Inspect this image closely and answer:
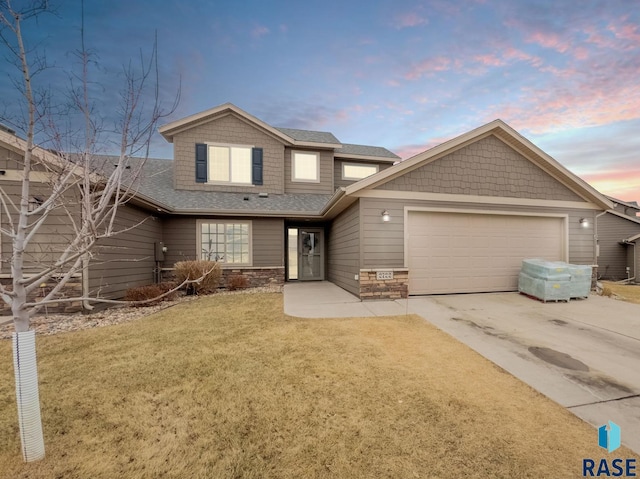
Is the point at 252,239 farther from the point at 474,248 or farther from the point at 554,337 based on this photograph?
the point at 554,337

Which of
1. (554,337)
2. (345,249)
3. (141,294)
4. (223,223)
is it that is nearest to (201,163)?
(223,223)

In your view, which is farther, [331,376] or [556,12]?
[556,12]

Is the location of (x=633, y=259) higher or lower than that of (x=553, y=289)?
higher

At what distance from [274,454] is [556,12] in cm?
1203

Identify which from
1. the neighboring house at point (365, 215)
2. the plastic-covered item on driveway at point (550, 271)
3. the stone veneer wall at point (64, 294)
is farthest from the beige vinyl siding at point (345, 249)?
the stone veneer wall at point (64, 294)

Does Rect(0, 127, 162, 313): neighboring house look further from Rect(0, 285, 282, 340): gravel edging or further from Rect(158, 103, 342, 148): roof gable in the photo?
Rect(158, 103, 342, 148): roof gable

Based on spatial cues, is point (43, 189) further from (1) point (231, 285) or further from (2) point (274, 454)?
(2) point (274, 454)

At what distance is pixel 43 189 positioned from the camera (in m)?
6.19

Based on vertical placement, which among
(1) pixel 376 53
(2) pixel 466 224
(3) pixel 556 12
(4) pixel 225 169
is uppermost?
(1) pixel 376 53

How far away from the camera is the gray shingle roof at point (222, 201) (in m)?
9.61

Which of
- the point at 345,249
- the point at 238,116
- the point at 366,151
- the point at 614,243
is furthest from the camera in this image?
the point at 614,243

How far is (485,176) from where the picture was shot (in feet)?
26.5

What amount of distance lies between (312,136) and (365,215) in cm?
746

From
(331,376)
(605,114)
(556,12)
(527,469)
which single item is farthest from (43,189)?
(605,114)
